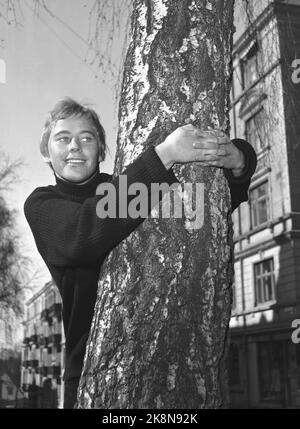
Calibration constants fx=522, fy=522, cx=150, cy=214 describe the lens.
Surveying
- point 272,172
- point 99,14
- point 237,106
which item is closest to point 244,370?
point 272,172

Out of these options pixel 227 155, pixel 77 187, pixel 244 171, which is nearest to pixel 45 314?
pixel 77 187

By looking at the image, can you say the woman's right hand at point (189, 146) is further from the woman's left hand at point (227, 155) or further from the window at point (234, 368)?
the window at point (234, 368)

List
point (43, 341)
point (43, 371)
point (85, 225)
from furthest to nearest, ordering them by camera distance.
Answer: point (43, 371) → point (43, 341) → point (85, 225)

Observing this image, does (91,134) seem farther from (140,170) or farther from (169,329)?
(169,329)

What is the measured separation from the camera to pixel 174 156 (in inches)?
58.9

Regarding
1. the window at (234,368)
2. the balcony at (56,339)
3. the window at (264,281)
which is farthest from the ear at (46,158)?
the balcony at (56,339)

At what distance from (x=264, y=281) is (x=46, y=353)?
33.8 m

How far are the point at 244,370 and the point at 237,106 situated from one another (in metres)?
11.1

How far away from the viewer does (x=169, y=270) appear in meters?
1.52

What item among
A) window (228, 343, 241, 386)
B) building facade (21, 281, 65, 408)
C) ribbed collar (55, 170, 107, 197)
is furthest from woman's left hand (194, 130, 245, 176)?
building facade (21, 281, 65, 408)

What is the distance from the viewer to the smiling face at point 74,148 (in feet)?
6.07

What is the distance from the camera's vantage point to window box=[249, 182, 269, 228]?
2044cm

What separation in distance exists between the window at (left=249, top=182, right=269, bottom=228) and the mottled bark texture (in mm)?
18936

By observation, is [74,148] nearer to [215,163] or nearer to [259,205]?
[215,163]
